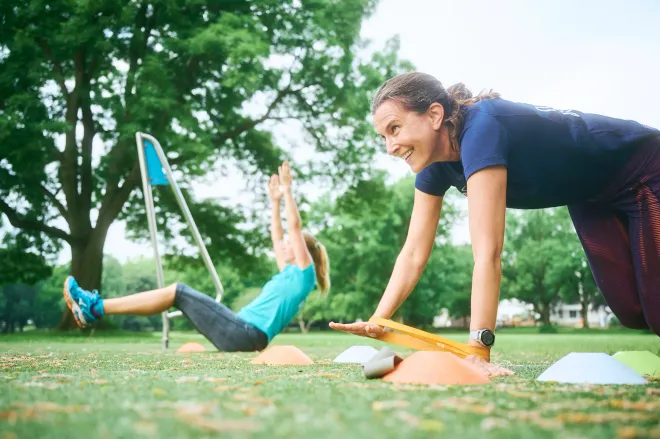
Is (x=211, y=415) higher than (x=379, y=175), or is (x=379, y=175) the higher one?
(x=379, y=175)

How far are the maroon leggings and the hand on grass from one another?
59.0 inches

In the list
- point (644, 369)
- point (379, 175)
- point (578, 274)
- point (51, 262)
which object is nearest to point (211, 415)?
point (644, 369)

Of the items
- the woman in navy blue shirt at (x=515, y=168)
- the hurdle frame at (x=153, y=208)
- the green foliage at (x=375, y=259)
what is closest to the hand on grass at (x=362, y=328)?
the woman in navy blue shirt at (x=515, y=168)

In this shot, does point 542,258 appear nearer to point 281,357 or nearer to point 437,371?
point 281,357

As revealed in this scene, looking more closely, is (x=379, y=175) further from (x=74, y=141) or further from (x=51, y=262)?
(x=51, y=262)

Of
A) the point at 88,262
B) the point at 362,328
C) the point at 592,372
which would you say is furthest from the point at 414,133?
the point at 88,262

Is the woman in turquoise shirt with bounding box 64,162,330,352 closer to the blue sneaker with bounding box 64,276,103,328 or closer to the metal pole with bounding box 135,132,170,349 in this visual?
the blue sneaker with bounding box 64,276,103,328

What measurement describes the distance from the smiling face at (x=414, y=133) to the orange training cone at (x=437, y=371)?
Answer: 1.03m

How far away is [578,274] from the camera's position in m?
53.1

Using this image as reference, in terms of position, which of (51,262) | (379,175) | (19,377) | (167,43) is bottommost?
(19,377)

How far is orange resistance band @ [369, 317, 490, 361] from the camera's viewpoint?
2.93 meters

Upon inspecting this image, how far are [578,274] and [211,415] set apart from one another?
183 ft

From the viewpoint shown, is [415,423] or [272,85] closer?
[415,423]

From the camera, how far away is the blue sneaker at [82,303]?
518 centimetres
